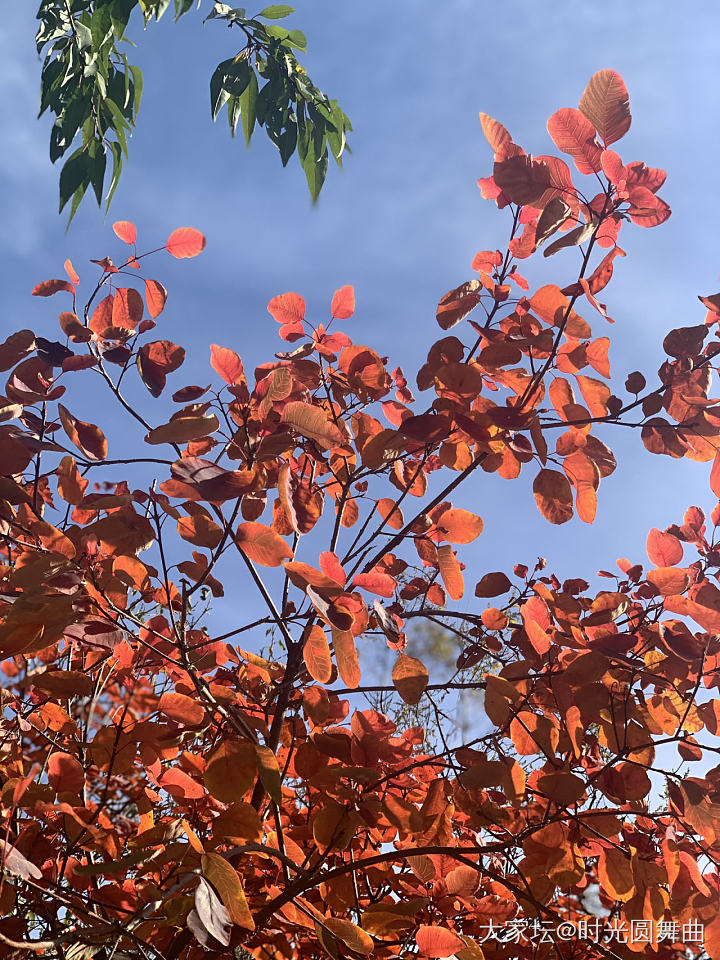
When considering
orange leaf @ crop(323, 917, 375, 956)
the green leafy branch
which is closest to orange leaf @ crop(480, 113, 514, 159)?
orange leaf @ crop(323, 917, 375, 956)

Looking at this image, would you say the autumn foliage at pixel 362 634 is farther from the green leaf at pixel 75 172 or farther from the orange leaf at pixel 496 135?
the green leaf at pixel 75 172

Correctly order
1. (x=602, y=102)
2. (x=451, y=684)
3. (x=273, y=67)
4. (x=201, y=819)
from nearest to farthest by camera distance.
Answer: (x=602, y=102), (x=451, y=684), (x=201, y=819), (x=273, y=67)

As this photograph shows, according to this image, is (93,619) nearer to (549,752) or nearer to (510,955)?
(549,752)

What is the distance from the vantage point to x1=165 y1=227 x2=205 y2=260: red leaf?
3.86ft

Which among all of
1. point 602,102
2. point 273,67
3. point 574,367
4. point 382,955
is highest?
point 273,67

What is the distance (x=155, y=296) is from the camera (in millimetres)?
1198

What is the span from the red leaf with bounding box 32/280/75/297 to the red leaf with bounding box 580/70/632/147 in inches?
31.3

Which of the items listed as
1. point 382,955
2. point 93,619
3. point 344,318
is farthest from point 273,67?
point 382,955

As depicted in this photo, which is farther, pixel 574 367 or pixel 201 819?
pixel 201 819

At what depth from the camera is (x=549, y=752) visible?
3.08ft

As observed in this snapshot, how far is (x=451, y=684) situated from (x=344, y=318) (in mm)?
658

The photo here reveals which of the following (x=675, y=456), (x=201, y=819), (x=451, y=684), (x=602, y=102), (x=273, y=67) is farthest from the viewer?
(x=273, y=67)

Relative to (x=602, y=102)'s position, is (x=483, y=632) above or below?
below

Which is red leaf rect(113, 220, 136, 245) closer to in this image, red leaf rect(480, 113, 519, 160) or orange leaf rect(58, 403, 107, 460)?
orange leaf rect(58, 403, 107, 460)
